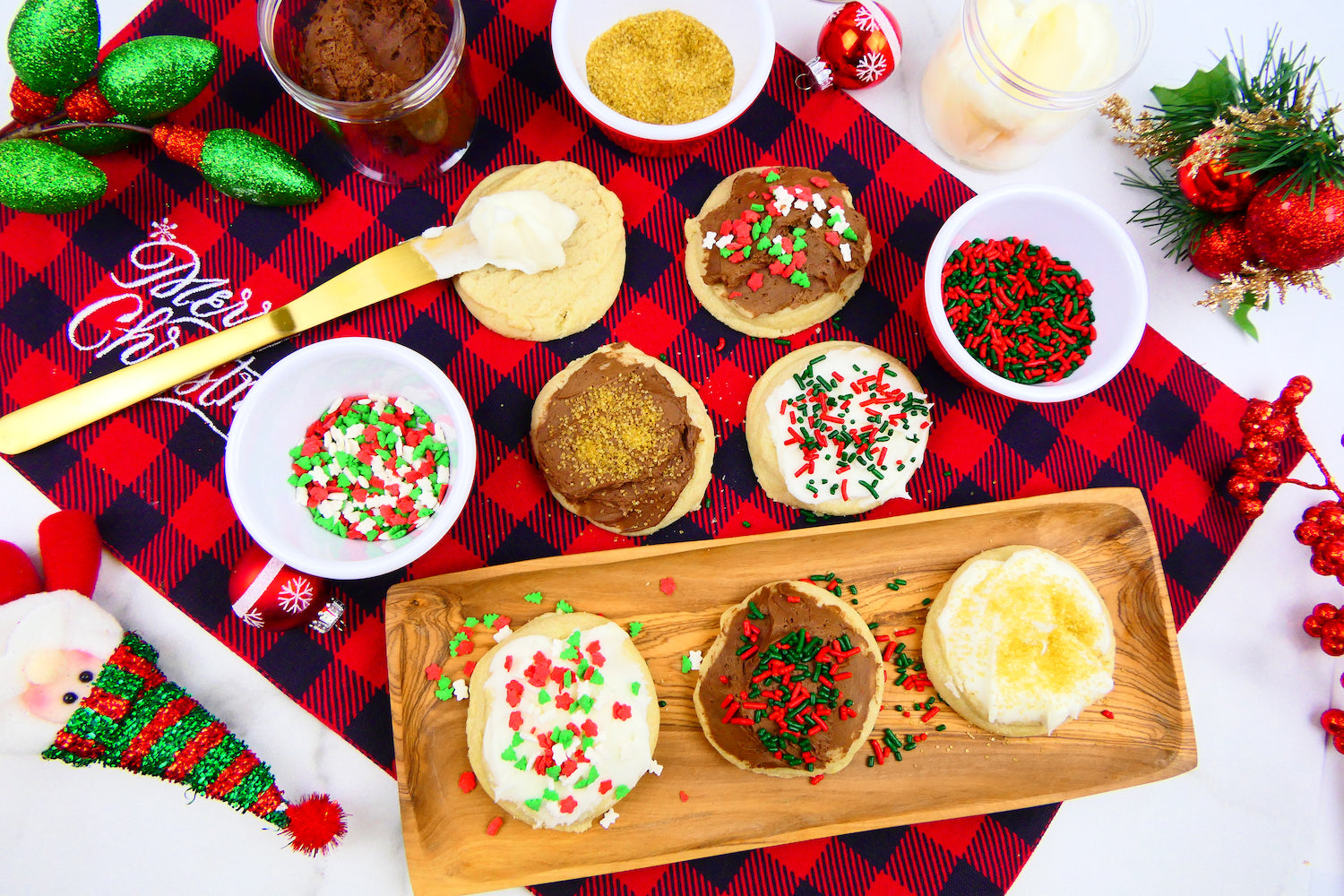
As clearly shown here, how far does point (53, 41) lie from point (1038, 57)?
202cm

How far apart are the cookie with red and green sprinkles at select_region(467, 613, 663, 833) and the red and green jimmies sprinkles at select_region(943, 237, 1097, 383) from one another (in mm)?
1048

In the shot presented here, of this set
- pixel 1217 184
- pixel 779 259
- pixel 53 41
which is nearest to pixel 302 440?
pixel 53 41

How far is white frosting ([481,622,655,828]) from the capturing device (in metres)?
1.60

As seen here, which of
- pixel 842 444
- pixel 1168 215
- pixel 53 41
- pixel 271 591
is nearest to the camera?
pixel 53 41

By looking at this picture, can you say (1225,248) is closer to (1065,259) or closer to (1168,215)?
(1168,215)

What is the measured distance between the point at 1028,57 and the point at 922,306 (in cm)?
56

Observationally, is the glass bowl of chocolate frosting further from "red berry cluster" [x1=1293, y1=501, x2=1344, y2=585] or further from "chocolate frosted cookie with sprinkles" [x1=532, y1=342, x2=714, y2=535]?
"red berry cluster" [x1=1293, y1=501, x2=1344, y2=585]

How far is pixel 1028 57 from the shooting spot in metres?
1.67

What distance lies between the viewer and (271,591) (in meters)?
1.65

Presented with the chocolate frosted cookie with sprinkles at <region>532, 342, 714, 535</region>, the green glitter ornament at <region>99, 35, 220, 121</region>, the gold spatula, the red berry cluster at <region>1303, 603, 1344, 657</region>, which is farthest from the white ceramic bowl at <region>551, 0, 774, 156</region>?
the red berry cluster at <region>1303, 603, 1344, 657</region>

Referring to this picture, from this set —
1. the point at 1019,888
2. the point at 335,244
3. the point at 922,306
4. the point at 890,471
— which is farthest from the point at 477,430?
the point at 1019,888

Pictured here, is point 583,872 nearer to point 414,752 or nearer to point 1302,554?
point 414,752

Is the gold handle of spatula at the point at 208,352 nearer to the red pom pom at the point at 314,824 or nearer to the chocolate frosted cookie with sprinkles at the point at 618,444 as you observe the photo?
the chocolate frosted cookie with sprinkles at the point at 618,444

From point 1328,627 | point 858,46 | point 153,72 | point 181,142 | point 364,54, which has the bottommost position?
point 1328,627
